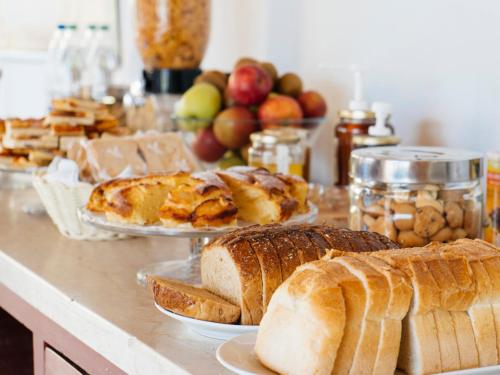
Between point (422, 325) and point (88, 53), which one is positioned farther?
point (88, 53)

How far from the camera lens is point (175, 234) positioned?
48.1 inches

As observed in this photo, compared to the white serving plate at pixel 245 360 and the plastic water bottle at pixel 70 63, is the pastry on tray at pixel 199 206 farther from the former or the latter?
the plastic water bottle at pixel 70 63

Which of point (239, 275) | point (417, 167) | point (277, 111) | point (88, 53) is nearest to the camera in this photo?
point (239, 275)

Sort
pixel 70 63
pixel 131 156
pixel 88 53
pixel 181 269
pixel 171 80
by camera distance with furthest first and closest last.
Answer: pixel 88 53, pixel 70 63, pixel 171 80, pixel 131 156, pixel 181 269

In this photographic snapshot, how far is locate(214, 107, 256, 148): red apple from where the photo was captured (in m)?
1.87

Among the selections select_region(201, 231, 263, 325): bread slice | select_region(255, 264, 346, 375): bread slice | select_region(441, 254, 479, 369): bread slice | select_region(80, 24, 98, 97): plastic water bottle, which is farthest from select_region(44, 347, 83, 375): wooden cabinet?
select_region(80, 24, 98, 97): plastic water bottle

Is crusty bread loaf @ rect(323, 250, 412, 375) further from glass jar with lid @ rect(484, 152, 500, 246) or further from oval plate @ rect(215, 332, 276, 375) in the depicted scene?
glass jar with lid @ rect(484, 152, 500, 246)

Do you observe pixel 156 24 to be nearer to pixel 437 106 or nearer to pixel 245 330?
pixel 437 106

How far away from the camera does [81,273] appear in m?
1.31

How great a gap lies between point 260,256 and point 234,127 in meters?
0.96

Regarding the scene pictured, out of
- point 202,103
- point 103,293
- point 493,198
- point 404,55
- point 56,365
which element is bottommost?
point 56,365

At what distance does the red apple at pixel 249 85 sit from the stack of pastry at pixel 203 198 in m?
0.51

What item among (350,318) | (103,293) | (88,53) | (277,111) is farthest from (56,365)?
(88,53)

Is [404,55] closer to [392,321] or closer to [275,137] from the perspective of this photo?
[275,137]
